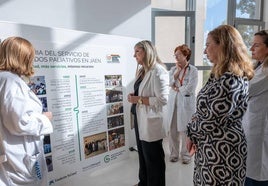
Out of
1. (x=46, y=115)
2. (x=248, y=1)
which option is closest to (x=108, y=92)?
(x=46, y=115)

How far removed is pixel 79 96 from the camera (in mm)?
2537

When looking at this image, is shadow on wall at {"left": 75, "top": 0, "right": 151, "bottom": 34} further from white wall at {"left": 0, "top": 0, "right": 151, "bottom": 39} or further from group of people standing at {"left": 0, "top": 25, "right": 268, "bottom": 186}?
group of people standing at {"left": 0, "top": 25, "right": 268, "bottom": 186}

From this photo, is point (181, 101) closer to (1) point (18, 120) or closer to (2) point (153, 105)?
(2) point (153, 105)

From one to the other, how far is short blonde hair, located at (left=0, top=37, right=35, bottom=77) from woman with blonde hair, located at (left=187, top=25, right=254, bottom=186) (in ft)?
3.40

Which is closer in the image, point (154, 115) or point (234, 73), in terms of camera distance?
point (234, 73)

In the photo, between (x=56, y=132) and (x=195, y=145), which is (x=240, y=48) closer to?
(x=195, y=145)

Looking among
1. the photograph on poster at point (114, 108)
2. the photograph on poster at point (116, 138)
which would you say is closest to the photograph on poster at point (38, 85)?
the photograph on poster at point (114, 108)

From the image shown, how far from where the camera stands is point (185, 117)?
3.09 meters

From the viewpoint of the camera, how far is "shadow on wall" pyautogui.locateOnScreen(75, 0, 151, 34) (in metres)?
3.04

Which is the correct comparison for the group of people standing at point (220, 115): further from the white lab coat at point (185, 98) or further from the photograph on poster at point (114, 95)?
the white lab coat at point (185, 98)

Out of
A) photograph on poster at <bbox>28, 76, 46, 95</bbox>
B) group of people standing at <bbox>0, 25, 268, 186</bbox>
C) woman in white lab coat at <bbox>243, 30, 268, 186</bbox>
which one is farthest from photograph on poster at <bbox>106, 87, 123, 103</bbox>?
woman in white lab coat at <bbox>243, 30, 268, 186</bbox>

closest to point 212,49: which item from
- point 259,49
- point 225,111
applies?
point 225,111

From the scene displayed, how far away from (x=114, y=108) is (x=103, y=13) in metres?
1.33

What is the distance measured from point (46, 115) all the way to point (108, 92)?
1.33 metres
